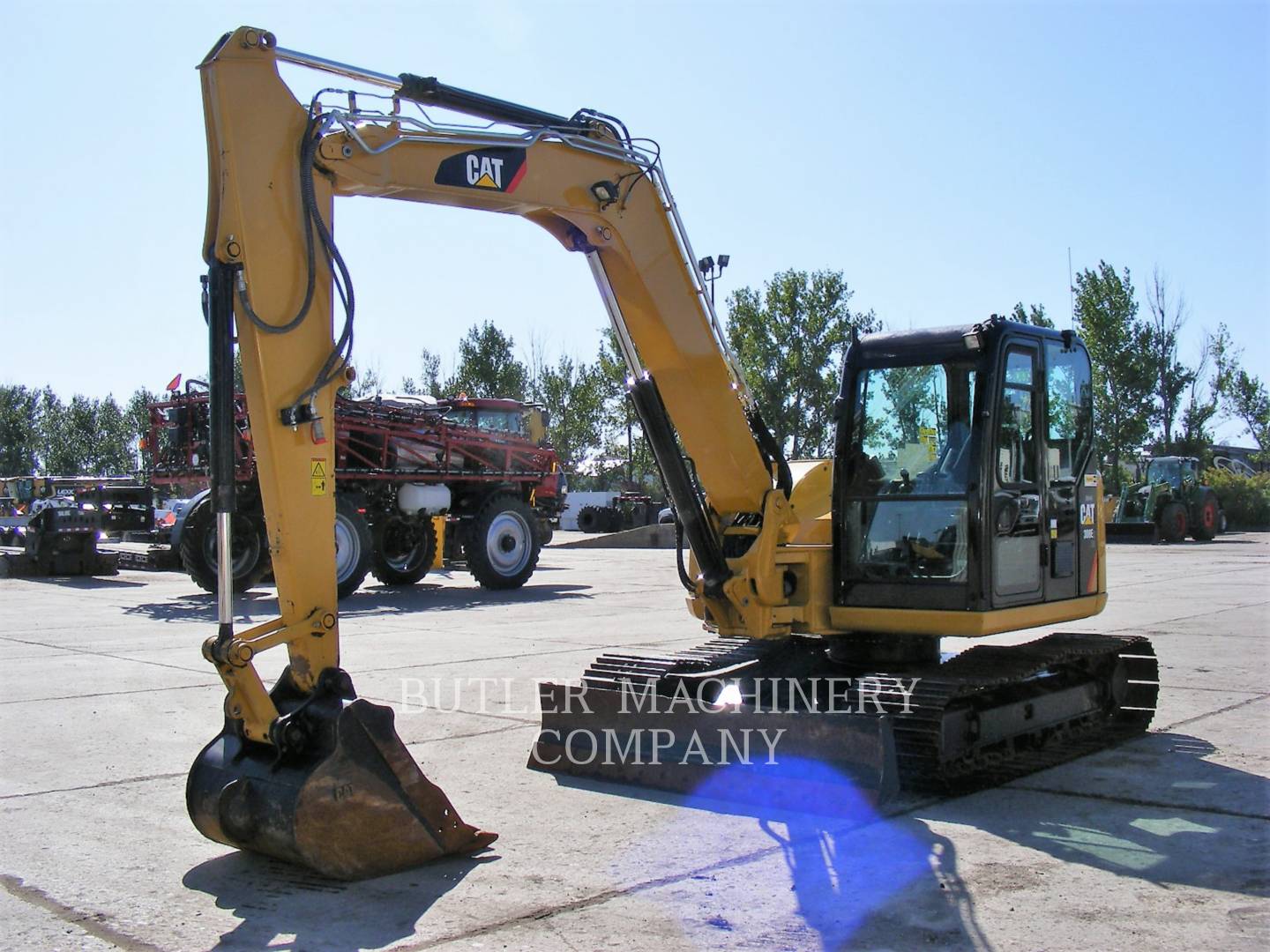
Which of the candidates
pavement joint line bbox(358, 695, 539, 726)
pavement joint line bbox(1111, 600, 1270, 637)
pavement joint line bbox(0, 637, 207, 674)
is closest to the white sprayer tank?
pavement joint line bbox(0, 637, 207, 674)

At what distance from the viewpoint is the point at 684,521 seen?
726 centimetres

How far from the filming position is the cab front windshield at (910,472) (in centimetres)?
686

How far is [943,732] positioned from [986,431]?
1656 millimetres

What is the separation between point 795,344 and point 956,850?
5105 centimetres

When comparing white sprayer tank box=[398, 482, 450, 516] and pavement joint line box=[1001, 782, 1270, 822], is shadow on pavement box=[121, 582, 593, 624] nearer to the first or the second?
white sprayer tank box=[398, 482, 450, 516]

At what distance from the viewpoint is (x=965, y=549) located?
675cm

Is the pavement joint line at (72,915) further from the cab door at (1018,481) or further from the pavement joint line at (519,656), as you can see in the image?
the pavement joint line at (519,656)

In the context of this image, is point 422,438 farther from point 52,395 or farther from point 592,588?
point 52,395

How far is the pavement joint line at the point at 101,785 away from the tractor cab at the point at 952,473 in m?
3.88

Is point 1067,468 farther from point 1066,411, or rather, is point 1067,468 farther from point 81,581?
point 81,581

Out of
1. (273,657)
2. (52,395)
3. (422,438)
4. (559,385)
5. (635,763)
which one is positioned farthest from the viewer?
(52,395)

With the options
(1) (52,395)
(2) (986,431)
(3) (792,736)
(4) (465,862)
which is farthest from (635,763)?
(1) (52,395)

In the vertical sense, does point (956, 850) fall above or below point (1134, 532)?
below

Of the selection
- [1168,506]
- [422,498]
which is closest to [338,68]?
[422,498]
